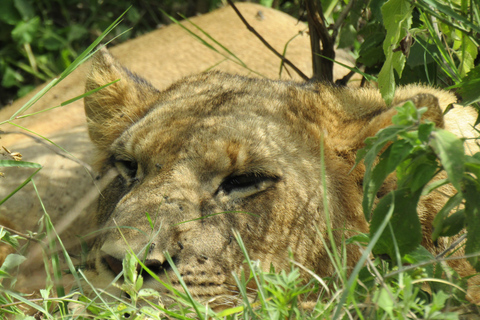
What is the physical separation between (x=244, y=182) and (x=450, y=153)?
3.50 ft

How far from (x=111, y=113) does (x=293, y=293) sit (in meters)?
2.00

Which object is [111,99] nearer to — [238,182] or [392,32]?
[238,182]

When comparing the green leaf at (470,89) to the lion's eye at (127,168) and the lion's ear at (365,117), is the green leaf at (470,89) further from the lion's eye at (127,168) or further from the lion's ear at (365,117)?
the lion's eye at (127,168)

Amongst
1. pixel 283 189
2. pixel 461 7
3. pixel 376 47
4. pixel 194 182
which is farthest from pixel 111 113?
pixel 461 7

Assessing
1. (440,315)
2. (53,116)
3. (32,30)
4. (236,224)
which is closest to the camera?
(440,315)

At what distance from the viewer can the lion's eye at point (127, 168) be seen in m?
2.87

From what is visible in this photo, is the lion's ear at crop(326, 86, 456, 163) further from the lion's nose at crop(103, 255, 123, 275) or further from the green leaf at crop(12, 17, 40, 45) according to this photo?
the green leaf at crop(12, 17, 40, 45)

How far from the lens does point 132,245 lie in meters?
2.20

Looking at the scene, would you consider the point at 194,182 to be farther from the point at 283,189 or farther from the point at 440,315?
the point at 440,315

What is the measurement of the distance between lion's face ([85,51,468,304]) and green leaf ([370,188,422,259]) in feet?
1.10

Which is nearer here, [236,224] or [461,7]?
[236,224]

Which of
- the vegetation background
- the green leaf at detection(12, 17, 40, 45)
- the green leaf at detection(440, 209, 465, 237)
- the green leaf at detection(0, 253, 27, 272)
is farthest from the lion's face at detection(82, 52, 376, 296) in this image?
the green leaf at detection(12, 17, 40, 45)

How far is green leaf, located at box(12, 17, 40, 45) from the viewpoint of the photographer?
630 cm

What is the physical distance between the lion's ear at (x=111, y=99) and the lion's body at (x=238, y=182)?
36 cm
